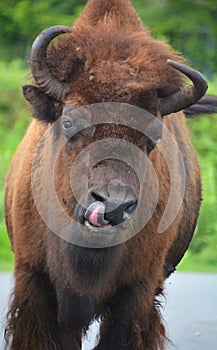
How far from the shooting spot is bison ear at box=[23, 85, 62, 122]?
7160 millimetres

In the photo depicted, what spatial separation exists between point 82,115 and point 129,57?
558mm

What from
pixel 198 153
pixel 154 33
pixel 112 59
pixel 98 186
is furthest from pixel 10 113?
pixel 98 186

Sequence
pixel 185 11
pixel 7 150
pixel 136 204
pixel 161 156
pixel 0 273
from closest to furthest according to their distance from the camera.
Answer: pixel 136 204, pixel 161 156, pixel 0 273, pixel 7 150, pixel 185 11

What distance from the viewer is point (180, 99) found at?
284 inches

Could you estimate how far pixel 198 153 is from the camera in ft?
63.6

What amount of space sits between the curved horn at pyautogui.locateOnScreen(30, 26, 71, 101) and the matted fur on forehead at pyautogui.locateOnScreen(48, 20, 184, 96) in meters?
0.05

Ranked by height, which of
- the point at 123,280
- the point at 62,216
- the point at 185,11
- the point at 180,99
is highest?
the point at 180,99

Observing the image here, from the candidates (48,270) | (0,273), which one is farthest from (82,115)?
(0,273)

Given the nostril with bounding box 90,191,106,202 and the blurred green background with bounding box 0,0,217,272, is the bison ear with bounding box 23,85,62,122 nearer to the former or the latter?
the nostril with bounding box 90,191,106,202

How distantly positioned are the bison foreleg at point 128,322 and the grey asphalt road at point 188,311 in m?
0.91

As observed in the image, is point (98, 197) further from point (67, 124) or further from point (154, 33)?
point (154, 33)

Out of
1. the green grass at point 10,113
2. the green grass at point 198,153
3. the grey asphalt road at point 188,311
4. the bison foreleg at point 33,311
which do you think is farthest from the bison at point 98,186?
the green grass at point 10,113

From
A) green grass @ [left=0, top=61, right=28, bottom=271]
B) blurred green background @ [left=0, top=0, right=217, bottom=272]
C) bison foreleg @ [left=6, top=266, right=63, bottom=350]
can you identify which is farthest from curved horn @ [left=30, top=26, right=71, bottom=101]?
blurred green background @ [left=0, top=0, right=217, bottom=272]

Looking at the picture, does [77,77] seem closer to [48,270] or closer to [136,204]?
[136,204]
